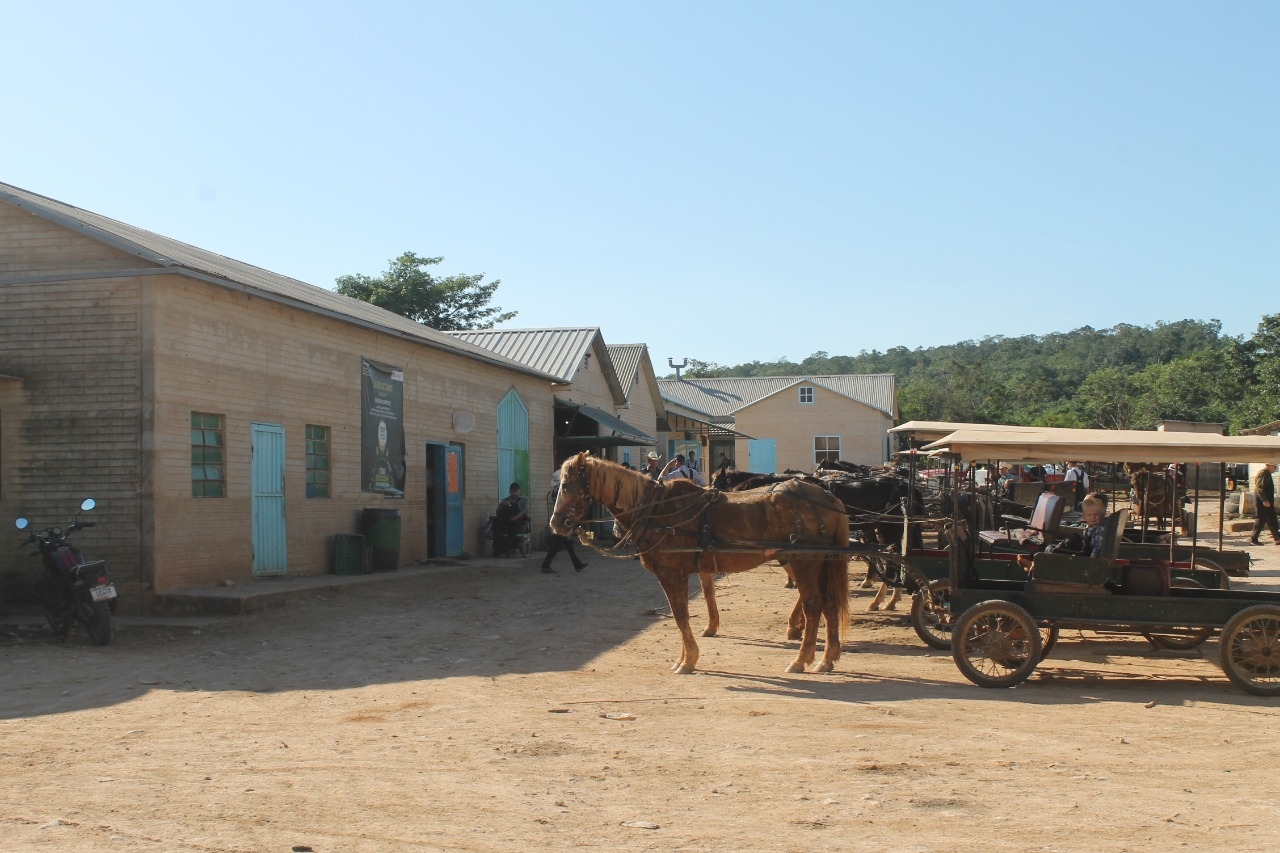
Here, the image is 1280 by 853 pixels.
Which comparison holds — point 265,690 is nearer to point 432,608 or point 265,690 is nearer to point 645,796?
point 645,796

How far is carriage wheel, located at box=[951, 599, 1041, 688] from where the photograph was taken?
895cm

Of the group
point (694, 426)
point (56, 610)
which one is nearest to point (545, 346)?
point (694, 426)

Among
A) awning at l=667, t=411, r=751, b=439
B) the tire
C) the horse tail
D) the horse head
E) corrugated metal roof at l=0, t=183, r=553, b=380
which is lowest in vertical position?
the tire

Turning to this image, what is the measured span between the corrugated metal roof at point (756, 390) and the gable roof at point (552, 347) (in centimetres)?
2769

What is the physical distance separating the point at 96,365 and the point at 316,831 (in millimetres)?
9769

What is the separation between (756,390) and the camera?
6712 centimetres

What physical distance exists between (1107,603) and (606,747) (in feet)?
14.5

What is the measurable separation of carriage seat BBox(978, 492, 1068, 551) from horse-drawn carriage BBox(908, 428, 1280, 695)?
794mm

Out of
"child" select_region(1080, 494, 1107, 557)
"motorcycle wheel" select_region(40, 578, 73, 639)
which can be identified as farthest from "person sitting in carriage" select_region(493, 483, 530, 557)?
"child" select_region(1080, 494, 1107, 557)

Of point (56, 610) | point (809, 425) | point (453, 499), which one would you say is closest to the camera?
point (56, 610)

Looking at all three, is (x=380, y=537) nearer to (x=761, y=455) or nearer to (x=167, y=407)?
(x=167, y=407)

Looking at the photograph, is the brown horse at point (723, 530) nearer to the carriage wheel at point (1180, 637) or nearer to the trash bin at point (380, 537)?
the carriage wheel at point (1180, 637)

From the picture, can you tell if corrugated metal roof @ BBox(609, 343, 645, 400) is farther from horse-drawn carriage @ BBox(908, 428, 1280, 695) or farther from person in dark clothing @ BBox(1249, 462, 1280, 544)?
horse-drawn carriage @ BBox(908, 428, 1280, 695)

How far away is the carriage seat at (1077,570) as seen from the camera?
29.6 ft
